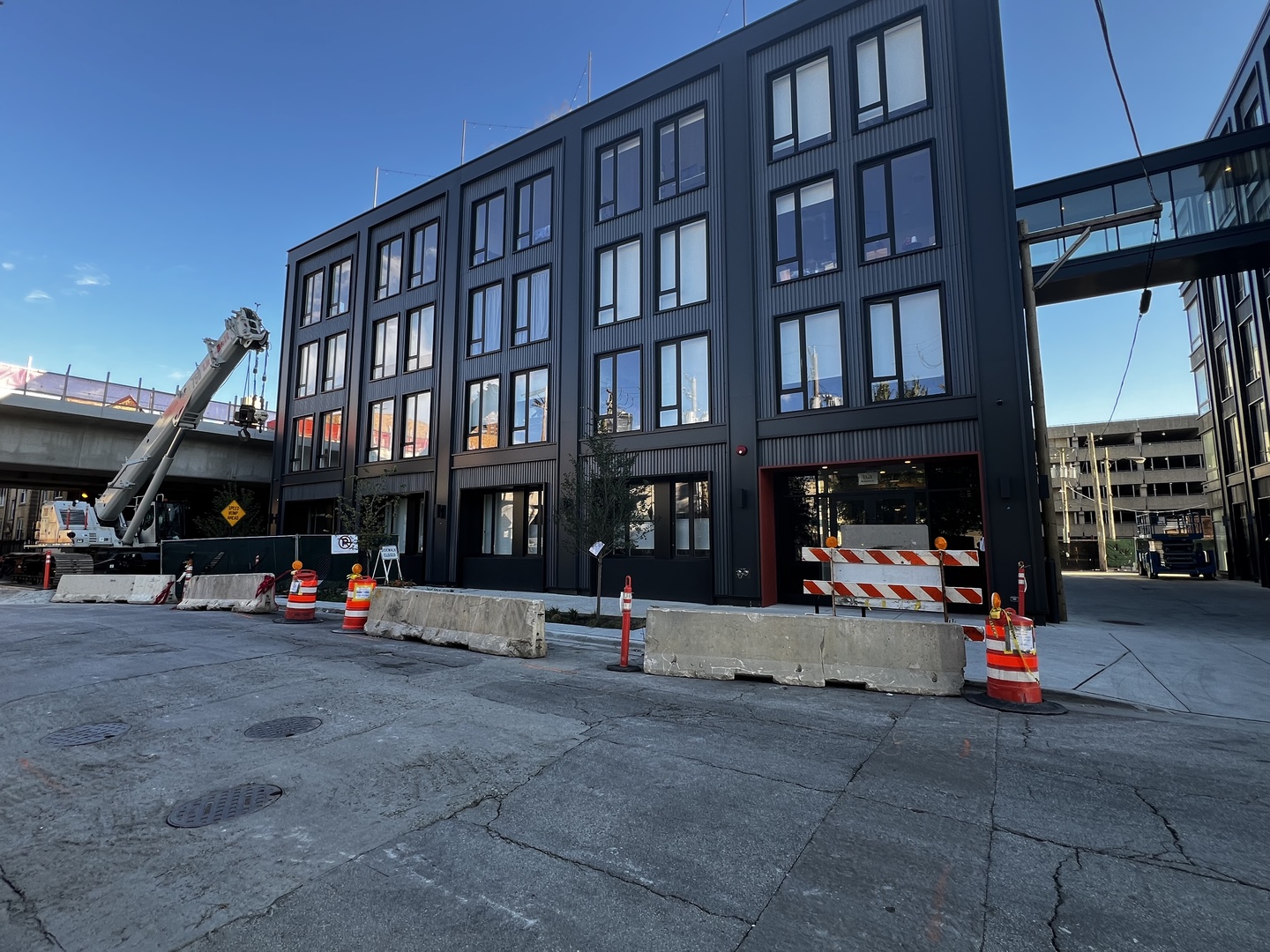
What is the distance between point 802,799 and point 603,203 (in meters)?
20.4

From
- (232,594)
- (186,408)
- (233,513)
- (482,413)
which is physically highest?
(482,413)

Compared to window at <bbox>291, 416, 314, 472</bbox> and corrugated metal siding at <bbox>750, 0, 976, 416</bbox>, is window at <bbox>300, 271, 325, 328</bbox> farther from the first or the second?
corrugated metal siding at <bbox>750, 0, 976, 416</bbox>

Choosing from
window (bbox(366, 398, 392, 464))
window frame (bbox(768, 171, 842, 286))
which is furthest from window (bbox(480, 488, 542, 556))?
window frame (bbox(768, 171, 842, 286))

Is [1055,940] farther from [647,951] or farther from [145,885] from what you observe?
[145,885]

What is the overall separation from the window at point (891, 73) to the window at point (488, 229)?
13292 mm

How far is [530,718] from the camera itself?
5977 mm

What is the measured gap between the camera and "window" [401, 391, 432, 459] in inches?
968

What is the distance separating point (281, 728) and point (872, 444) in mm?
13348

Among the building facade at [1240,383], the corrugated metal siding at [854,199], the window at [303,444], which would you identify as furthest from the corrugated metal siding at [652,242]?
the building facade at [1240,383]

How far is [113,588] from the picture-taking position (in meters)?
17.7

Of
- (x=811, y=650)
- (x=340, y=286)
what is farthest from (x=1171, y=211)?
(x=340, y=286)

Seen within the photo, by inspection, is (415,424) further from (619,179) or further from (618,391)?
(619,179)

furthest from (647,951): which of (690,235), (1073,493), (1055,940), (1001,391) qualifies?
(1073,493)

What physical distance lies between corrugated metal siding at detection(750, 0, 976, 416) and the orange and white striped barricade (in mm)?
6709
